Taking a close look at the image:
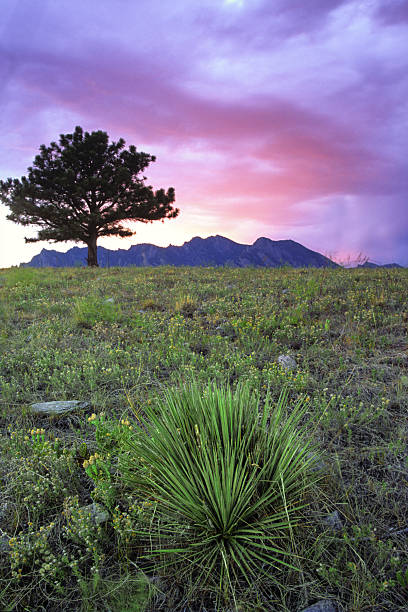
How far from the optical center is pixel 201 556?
2.03 m

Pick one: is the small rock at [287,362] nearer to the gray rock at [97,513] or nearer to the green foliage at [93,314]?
the gray rock at [97,513]

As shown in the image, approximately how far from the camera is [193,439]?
A: 229 cm

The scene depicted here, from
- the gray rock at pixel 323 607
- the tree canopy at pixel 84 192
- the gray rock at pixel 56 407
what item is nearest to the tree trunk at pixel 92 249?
the tree canopy at pixel 84 192

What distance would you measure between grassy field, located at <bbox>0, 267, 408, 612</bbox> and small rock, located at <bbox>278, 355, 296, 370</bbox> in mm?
157

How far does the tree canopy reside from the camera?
23.3 m

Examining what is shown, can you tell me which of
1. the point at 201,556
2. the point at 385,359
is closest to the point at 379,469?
the point at 201,556

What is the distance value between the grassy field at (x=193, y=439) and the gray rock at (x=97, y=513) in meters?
0.02

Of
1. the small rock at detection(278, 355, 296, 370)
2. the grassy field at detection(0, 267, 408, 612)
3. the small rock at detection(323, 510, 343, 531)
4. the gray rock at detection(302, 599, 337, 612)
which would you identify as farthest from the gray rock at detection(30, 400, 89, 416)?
the gray rock at detection(302, 599, 337, 612)

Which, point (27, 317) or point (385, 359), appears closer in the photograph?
point (385, 359)

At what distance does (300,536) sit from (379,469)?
1.10 m

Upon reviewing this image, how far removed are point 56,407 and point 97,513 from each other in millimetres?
1793

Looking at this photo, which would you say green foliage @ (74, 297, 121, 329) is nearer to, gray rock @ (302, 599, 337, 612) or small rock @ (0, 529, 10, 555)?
small rock @ (0, 529, 10, 555)

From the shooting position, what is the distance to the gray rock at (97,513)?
228cm

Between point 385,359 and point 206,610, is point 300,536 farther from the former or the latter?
point 385,359
